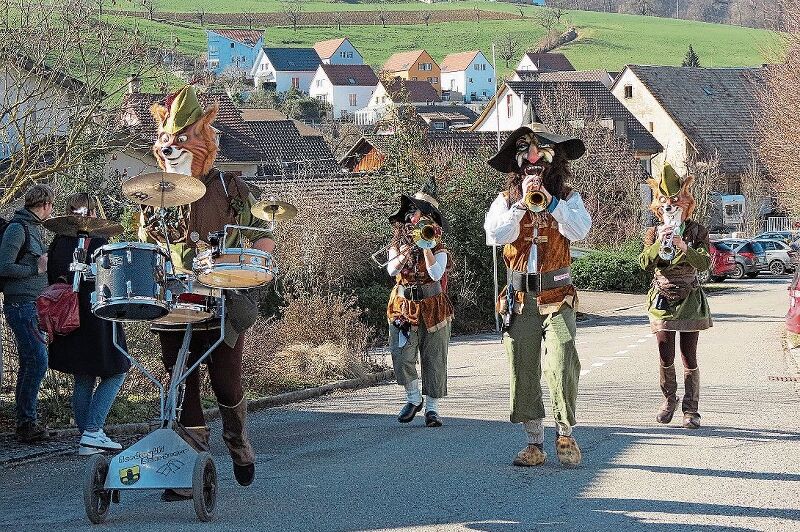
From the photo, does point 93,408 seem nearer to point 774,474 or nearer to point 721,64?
point 774,474

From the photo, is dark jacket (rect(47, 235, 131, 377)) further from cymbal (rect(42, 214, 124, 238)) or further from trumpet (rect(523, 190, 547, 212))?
trumpet (rect(523, 190, 547, 212))

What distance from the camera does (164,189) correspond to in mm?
7801

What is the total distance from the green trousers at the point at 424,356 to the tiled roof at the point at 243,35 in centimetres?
11509

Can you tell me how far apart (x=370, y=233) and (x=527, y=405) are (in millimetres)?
16767

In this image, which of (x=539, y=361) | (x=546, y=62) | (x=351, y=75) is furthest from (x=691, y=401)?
(x=351, y=75)

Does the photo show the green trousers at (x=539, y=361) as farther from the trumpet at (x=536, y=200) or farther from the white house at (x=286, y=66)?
the white house at (x=286, y=66)

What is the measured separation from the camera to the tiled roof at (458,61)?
436 feet

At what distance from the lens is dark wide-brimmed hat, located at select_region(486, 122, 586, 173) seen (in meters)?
9.62

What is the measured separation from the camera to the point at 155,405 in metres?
13.4

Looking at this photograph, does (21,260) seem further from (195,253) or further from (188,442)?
(188,442)

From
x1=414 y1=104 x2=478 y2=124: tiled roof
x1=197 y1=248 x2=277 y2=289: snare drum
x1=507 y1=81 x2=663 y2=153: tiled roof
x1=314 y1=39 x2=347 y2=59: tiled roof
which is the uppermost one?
x1=314 y1=39 x2=347 y2=59: tiled roof

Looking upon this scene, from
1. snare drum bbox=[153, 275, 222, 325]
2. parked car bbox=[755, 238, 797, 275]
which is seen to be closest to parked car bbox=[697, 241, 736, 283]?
parked car bbox=[755, 238, 797, 275]

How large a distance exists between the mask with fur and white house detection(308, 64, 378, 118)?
11427cm

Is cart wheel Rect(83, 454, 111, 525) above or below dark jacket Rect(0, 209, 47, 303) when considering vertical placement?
below
